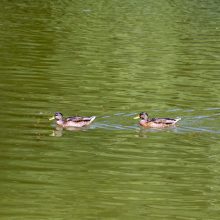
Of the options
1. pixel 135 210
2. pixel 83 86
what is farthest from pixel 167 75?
pixel 135 210

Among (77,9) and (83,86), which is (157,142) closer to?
(83,86)

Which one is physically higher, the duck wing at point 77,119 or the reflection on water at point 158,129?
the duck wing at point 77,119

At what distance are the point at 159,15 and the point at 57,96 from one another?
17.8 m

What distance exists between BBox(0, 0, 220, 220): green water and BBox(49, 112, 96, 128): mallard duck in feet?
0.56

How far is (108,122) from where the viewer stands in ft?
48.3

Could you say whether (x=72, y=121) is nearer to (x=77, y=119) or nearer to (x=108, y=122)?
(x=77, y=119)

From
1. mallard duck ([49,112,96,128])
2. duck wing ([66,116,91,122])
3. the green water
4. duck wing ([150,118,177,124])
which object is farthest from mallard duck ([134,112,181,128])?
duck wing ([66,116,91,122])

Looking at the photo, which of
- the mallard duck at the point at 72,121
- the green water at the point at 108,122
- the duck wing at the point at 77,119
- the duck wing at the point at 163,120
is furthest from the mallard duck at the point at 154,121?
the duck wing at the point at 77,119

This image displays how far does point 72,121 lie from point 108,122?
709 millimetres

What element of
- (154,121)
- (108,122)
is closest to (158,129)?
(154,121)

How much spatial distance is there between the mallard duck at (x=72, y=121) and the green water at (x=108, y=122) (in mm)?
171

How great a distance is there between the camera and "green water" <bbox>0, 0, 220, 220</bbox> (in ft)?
34.6

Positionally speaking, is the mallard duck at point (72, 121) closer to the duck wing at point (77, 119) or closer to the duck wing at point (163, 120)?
the duck wing at point (77, 119)

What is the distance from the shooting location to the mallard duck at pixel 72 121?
46.8ft
